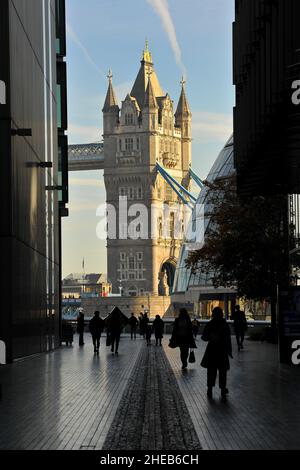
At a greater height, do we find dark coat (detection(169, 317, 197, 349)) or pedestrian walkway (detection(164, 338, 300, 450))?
dark coat (detection(169, 317, 197, 349))

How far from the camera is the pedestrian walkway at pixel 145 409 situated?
13.1 metres

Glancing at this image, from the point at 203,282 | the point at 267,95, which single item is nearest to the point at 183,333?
the point at 267,95

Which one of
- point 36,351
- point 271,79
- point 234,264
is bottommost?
point 36,351

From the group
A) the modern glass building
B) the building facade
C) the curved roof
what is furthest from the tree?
the modern glass building

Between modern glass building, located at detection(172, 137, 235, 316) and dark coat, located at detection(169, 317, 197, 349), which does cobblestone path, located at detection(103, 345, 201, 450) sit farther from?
modern glass building, located at detection(172, 137, 235, 316)

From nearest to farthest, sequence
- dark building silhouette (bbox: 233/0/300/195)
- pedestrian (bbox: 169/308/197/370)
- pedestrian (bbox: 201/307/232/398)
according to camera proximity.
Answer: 1. pedestrian (bbox: 201/307/232/398)
2. dark building silhouette (bbox: 233/0/300/195)
3. pedestrian (bbox: 169/308/197/370)

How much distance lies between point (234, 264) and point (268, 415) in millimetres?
29590

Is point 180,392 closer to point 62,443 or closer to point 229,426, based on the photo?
point 229,426

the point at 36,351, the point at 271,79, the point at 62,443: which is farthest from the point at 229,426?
the point at 36,351

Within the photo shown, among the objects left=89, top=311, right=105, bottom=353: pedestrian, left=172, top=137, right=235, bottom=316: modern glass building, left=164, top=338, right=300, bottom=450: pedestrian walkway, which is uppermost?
left=172, top=137, right=235, bottom=316: modern glass building

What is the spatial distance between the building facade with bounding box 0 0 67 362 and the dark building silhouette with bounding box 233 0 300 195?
254 inches

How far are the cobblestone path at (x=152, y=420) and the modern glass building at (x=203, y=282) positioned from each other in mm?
83228

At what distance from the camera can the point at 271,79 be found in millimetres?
29125

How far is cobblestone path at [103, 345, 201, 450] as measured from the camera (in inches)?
501
